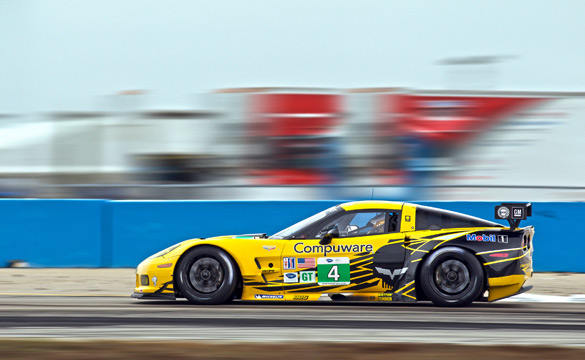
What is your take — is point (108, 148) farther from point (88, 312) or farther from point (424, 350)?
point (424, 350)

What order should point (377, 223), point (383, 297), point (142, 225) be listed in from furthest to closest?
point (142, 225)
point (377, 223)
point (383, 297)

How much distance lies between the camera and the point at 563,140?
53.7 feet

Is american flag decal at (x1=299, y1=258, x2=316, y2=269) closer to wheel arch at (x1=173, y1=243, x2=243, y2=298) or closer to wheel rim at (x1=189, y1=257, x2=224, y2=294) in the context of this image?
wheel arch at (x1=173, y1=243, x2=243, y2=298)

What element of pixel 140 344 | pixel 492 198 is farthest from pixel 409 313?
pixel 492 198

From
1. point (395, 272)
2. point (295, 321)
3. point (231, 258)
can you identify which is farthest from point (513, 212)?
point (231, 258)

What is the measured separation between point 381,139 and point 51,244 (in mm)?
6291

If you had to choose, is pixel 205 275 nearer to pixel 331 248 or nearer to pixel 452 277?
pixel 331 248

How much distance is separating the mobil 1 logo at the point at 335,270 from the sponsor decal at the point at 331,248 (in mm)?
83

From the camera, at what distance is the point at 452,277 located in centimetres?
794

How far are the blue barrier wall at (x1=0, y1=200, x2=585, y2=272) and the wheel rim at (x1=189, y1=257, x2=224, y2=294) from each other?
422cm

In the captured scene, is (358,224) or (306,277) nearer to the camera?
(306,277)

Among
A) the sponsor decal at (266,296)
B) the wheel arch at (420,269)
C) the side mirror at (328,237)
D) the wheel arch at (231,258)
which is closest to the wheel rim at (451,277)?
the wheel arch at (420,269)

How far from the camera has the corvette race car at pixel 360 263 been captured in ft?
25.8

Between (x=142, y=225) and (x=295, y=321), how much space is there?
227 inches
